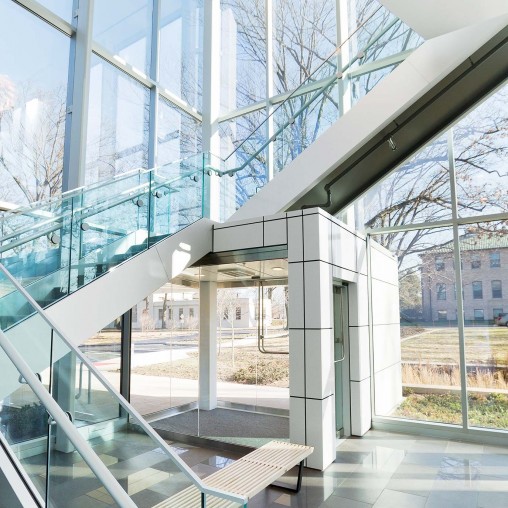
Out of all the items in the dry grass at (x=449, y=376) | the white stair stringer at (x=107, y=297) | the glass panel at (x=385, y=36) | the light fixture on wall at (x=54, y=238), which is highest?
the glass panel at (x=385, y=36)

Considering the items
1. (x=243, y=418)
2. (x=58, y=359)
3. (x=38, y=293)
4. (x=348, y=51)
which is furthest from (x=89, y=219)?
(x=348, y=51)

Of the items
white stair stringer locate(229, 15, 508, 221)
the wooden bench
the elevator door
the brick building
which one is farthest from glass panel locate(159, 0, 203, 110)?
the wooden bench

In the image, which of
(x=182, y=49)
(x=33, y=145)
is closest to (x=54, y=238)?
(x=33, y=145)

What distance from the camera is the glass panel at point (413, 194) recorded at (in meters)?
6.70

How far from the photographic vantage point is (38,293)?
3.94 metres

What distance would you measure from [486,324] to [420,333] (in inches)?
36.9

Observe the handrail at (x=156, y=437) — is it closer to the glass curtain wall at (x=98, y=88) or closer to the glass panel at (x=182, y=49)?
the glass curtain wall at (x=98, y=88)

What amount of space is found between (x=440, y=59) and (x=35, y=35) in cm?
573

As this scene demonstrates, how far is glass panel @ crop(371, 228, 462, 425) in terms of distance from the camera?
6.41 metres

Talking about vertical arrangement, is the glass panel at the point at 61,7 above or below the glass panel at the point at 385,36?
above

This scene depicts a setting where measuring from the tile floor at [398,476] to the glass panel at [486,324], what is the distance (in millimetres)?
594

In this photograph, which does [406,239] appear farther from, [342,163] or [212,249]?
[212,249]

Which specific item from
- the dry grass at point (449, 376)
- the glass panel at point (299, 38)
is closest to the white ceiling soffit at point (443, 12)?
the dry grass at point (449, 376)

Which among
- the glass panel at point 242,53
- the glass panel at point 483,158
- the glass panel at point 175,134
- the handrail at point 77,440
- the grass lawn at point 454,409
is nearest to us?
the handrail at point 77,440
